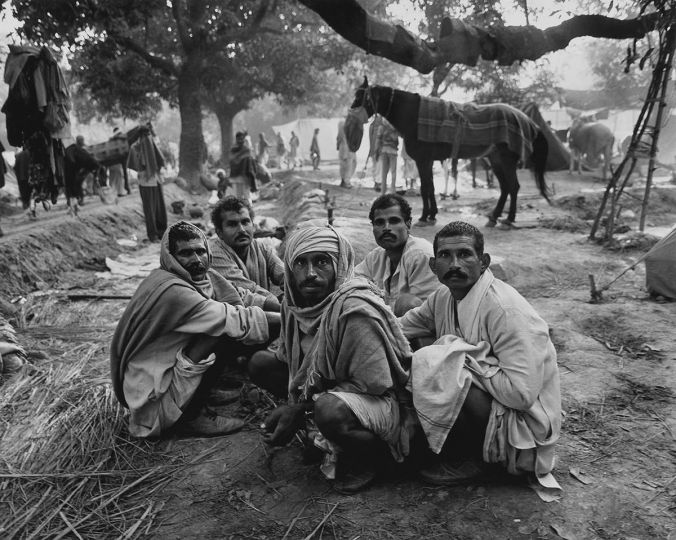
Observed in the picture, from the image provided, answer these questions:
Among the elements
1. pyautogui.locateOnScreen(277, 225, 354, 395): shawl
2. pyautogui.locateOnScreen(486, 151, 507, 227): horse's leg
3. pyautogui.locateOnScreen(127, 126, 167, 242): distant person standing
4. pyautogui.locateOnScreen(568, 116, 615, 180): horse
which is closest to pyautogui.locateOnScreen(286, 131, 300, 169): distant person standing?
pyautogui.locateOnScreen(568, 116, 615, 180): horse

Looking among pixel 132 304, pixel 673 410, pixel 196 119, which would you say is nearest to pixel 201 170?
pixel 196 119

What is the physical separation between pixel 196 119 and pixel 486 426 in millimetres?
17079

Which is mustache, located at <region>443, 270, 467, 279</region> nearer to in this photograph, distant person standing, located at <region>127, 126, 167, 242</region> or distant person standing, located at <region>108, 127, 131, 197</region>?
distant person standing, located at <region>127, 126, 167, 242</region>

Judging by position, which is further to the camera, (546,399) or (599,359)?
(599,359)

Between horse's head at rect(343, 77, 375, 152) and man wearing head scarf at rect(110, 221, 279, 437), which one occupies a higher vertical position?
horse's head at rect(343, 77, 375, 152)

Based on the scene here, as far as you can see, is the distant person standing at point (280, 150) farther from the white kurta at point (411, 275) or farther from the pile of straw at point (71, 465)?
the pile of straw at point (71, 465)

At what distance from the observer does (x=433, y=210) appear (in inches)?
305

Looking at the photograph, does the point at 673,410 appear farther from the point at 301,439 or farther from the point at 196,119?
the point at 196,119

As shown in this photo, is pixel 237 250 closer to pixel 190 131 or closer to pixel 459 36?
pixel 459 36

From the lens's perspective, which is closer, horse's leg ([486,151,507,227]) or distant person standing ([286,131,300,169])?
horse's leg ([486,151,507,227])

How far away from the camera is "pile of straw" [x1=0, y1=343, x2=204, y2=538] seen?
2.22 m

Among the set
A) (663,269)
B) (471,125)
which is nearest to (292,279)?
(663,269)

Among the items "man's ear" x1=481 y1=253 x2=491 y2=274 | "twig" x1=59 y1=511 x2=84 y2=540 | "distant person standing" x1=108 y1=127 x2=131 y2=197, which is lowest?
"twig" x1=59 y1=511 x2=84 y2=540

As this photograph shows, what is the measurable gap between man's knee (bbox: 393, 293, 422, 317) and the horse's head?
4.79 metres
